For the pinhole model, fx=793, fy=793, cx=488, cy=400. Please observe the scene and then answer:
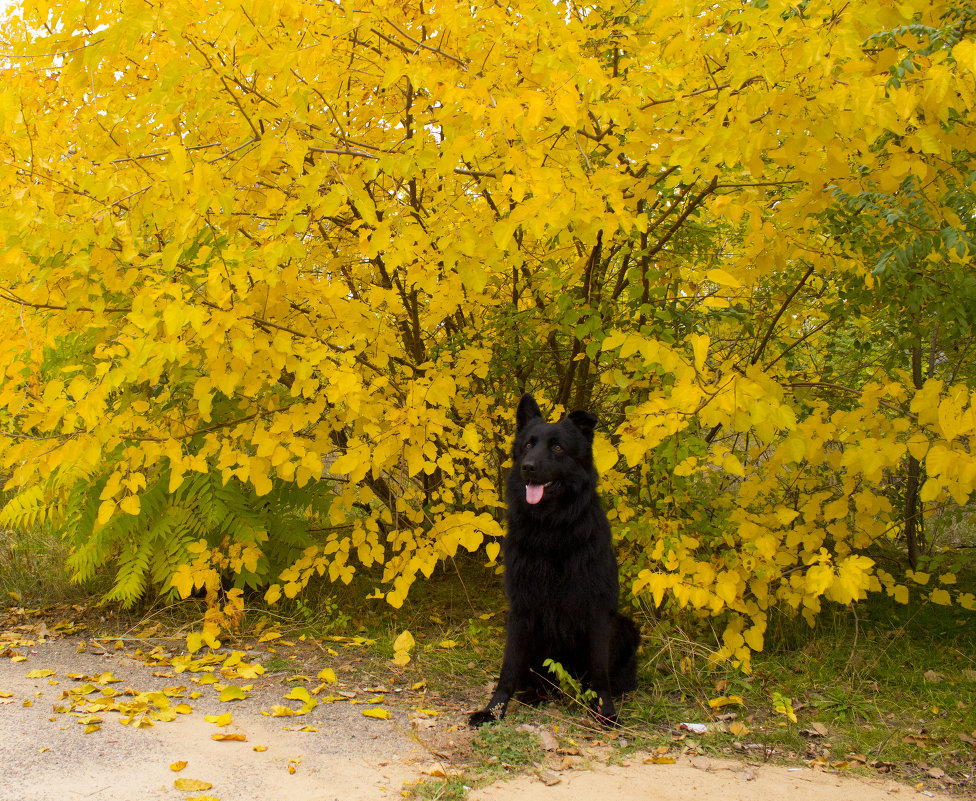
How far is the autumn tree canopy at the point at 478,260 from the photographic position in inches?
110

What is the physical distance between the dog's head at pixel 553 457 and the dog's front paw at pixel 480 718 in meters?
0.93

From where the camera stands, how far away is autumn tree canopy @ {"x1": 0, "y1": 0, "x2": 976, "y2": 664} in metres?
2.80

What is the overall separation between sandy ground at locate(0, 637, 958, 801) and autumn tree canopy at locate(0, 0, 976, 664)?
68cm

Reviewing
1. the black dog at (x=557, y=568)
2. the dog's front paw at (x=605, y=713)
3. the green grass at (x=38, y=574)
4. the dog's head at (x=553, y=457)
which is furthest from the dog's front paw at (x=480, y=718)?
the green grass at (x=38, y=574)

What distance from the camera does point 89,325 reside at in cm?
347

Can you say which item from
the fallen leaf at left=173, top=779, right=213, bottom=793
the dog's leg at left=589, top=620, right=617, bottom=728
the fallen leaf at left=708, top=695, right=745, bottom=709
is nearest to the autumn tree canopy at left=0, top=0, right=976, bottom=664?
the fallen leaf at left=708, top=695, right=745, bottom=709

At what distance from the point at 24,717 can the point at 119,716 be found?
361mm

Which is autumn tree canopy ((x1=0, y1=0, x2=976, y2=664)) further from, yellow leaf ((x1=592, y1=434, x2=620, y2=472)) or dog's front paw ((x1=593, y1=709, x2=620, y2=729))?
dog's front paw ((x1=593, y1=709, x2=620, y2=729))

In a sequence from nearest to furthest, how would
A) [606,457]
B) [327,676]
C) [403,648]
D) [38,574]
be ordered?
[606,457], [327,676], [403,648], [38,574]

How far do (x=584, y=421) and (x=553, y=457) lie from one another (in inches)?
10.7

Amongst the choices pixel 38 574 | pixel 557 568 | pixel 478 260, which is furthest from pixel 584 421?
pixel 38 574

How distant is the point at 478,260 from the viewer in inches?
148

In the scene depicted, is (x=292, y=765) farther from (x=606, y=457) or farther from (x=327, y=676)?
(x=606, y=457)

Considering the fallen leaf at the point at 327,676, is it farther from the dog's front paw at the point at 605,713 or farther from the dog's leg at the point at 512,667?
the dog's front paw at the point at 605,713
